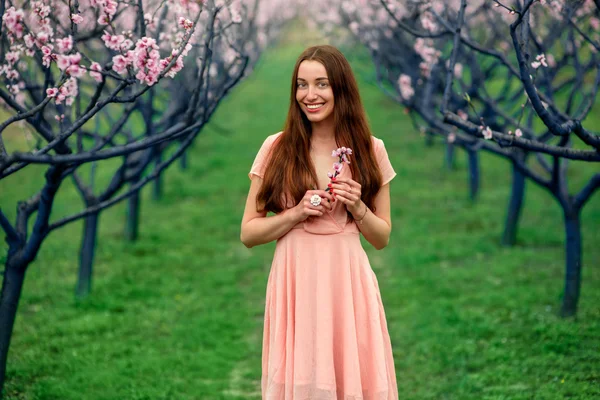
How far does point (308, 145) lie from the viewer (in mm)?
3168

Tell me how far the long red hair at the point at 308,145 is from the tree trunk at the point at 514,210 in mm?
5994

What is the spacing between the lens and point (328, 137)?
3225 millimetres

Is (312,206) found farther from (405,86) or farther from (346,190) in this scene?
(405,86)

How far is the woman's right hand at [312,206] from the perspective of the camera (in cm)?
292

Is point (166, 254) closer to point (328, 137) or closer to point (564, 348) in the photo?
point (564, 348)

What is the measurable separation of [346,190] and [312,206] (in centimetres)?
15

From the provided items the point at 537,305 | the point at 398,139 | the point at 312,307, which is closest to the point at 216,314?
the point at 537,305

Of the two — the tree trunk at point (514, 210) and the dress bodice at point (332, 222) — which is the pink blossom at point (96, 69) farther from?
the tree trunk at point (514, 210)

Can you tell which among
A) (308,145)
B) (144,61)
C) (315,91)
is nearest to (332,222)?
(308,145)

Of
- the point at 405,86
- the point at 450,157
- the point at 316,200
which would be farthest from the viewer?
the point at 450,157

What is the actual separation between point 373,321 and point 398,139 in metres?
15.2

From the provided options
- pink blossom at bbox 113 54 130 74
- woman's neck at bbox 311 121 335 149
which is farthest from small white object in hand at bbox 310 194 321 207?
pink blossom at bbox 113 54 130 74

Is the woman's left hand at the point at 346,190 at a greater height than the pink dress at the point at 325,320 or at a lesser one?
greater

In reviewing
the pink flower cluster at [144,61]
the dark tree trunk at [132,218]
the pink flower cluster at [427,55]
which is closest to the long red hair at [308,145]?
the pink flower cluster at [144,61]
